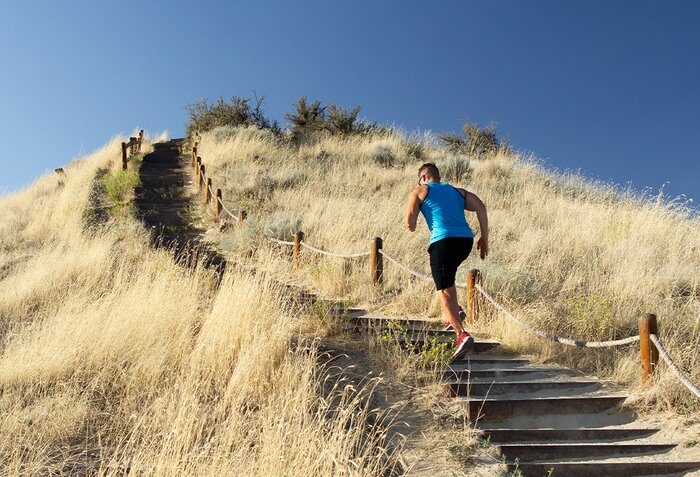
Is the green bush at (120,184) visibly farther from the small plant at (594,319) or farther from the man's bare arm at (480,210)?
the small plant at (594,319)

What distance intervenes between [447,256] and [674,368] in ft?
6.95

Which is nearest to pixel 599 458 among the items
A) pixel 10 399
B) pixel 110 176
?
pixel 10 399

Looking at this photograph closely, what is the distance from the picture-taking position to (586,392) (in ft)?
16.7

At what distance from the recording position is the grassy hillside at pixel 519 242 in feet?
20.7

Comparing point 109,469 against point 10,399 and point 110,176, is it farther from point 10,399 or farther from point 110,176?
point 110,176

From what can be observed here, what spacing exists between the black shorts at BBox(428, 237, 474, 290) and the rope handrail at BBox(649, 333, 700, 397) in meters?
1.77

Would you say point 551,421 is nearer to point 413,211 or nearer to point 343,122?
point 413,211

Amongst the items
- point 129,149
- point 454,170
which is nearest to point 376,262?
point 454,170

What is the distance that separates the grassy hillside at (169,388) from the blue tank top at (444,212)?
1.73 metres

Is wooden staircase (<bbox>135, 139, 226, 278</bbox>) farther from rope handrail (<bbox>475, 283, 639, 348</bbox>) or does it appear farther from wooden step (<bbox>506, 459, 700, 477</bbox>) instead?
wooden step (<bbox>506, 459, 700, 477</bbox>)

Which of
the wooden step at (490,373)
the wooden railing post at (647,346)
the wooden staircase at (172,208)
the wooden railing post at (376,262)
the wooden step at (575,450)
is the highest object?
the wooden staircase at (172,208)

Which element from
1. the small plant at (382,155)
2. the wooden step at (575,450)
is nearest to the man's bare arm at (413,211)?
the wooden step at (575,450)

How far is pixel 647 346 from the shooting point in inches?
175

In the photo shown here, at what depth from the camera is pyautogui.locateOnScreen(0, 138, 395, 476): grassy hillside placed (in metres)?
3.53
